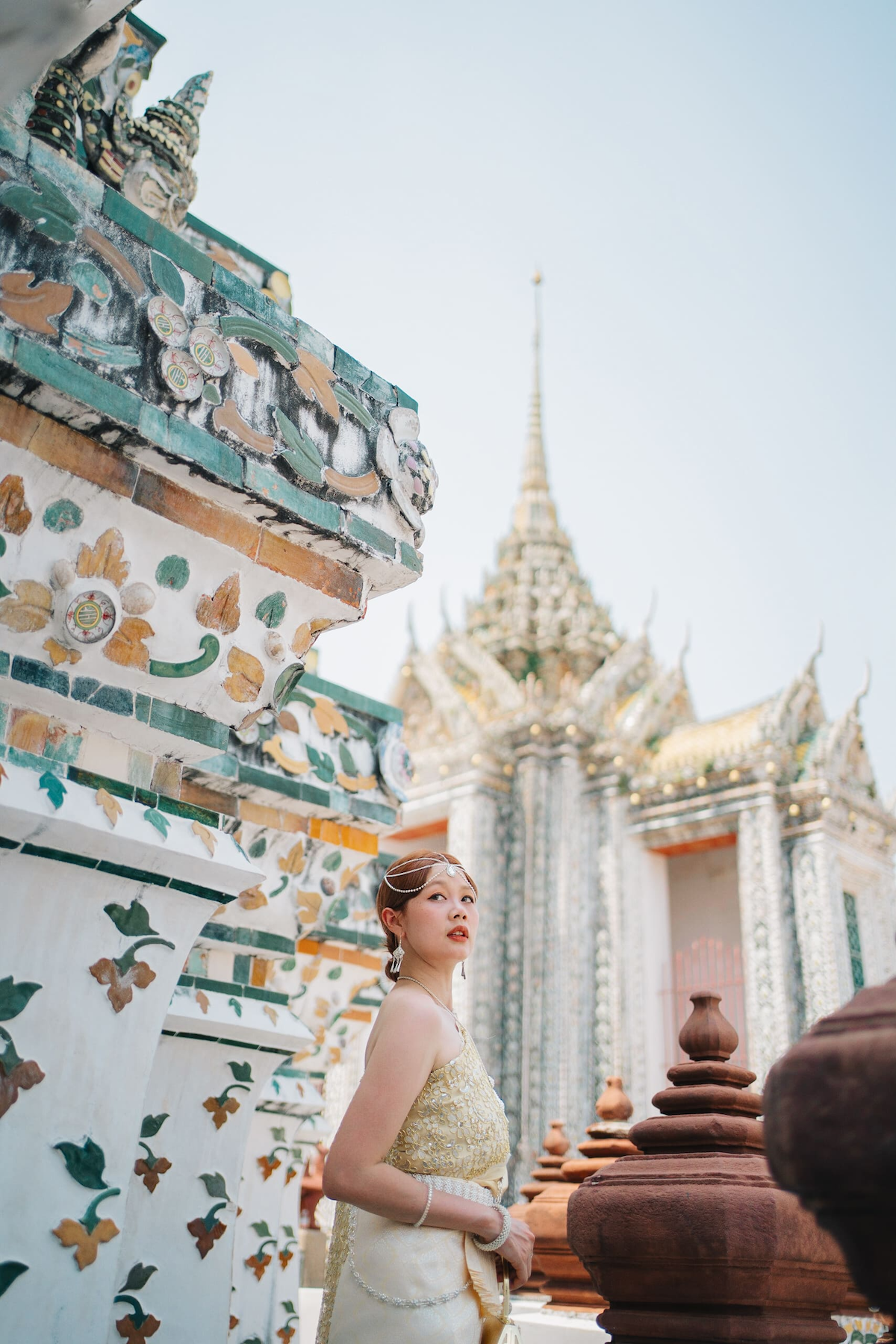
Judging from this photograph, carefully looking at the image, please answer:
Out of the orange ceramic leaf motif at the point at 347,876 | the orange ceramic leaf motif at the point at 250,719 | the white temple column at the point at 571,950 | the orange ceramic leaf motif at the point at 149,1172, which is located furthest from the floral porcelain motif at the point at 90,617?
the white temple column at the point at 571,950

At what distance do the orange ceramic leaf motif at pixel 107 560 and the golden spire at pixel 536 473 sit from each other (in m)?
14.1

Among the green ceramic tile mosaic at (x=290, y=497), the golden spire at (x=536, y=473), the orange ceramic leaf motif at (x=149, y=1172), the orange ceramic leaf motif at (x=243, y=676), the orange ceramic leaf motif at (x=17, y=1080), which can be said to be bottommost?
the orange ceramic leaf motif at (x=149, y=1172)

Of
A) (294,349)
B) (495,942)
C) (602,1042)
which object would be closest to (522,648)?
(495,942)

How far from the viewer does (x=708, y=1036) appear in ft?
7.54

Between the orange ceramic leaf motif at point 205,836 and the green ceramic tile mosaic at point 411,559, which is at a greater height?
the green ceramic tile mosaic at point 411,559

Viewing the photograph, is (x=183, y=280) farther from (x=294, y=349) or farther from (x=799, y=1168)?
(x=799, y=1168)

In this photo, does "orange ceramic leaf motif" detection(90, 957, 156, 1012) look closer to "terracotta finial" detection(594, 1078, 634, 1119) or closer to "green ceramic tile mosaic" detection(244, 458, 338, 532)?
"green ceramic tile mosaic" detection(244, 458, 338, 532)

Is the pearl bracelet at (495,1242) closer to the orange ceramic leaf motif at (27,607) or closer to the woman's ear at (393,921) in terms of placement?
the woman's ear at (393,921)

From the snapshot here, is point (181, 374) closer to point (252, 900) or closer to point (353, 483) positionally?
point (353, 483)

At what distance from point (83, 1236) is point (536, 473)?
1551 cm

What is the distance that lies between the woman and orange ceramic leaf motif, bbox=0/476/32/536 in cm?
91

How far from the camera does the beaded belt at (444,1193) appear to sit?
158 cm

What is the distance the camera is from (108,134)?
234cm

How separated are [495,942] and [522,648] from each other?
3.96m
